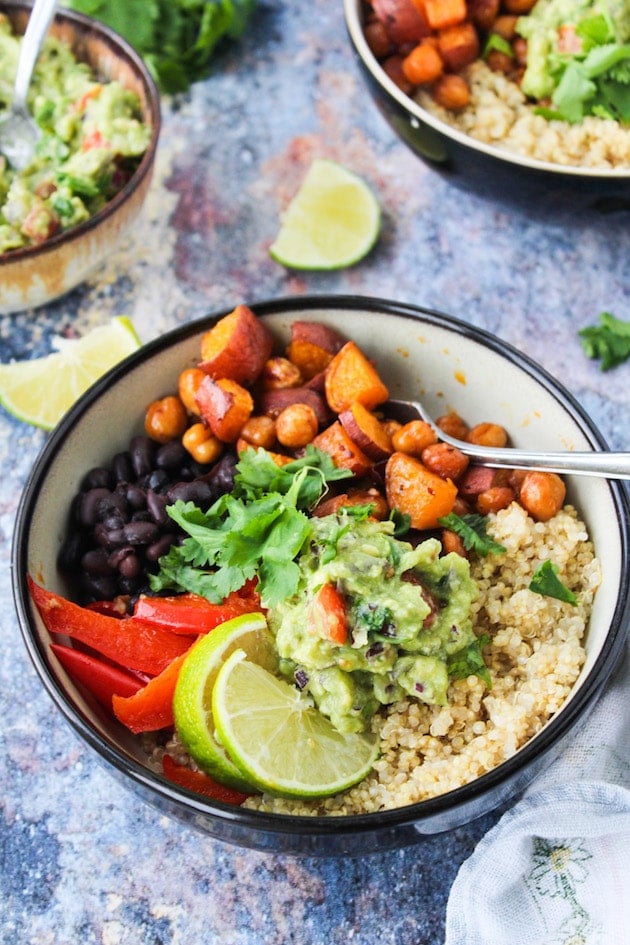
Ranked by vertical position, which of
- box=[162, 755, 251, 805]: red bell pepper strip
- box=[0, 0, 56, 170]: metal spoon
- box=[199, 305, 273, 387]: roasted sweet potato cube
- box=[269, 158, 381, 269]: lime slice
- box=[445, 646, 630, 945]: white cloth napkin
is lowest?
box=[445, 646, 630, 945]: white cloth napkin

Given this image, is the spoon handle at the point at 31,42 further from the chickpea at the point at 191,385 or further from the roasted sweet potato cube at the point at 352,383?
the roasted sweet potato cube at the point at 352,383

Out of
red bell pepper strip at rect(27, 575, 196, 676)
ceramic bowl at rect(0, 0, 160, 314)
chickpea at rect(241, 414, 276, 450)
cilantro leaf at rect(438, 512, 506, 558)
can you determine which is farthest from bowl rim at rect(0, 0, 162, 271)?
cilantro leaf at rect(438, 512, 506, 558)

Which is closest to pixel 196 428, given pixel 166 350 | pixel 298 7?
pixel 166 350

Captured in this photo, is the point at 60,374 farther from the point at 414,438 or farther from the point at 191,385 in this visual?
the point at 414,438

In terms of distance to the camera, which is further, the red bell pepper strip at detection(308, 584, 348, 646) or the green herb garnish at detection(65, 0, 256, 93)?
the green herb garnish at detection(65, 0, 256, 93)

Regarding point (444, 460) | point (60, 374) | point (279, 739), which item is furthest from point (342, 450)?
point (60, 374)

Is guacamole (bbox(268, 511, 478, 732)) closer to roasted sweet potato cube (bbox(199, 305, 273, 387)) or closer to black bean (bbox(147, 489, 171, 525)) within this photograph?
black bean (bbox(147, 489, 171, 525))

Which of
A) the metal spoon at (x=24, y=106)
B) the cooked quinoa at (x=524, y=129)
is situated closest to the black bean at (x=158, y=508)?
the metal spoon at (x=24, y=106)
